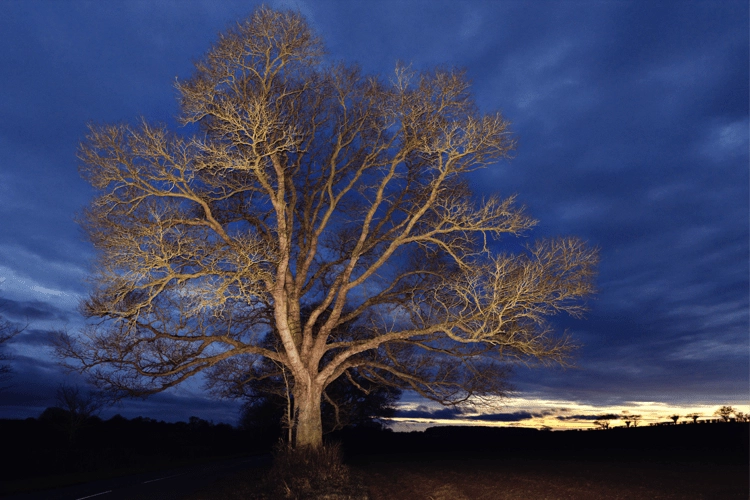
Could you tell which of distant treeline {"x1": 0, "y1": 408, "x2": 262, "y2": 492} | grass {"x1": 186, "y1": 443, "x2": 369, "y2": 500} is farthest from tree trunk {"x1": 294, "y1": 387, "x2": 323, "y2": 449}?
distant treeline {"x1": 0, "y1": 408, "x2": 262, "y2": 492}

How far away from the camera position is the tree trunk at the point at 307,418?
50.4 ft

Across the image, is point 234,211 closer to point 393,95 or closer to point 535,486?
point 393,95

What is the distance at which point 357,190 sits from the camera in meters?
17.9

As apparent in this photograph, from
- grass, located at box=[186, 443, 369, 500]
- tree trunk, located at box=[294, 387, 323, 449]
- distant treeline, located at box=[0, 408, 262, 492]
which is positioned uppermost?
tree trunk, located at box=[294, 387, 323, 449]

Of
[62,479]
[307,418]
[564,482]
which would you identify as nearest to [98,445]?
[62,479]

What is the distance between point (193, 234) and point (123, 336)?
139 inches

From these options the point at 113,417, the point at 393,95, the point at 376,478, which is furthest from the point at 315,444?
the point at 113,417

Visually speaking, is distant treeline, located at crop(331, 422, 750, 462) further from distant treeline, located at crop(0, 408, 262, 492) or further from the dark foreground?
distant treeline, located at crop(0, 408, 262, 492)

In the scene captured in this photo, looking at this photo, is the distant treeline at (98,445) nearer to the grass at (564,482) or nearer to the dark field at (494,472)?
the dark field at (494,472)

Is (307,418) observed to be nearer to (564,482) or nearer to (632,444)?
(564,482)

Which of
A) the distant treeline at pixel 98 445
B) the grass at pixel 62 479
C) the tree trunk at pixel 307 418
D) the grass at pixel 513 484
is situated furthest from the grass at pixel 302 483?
the distant treeline at pixel 98 445

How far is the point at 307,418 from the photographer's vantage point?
616 inches

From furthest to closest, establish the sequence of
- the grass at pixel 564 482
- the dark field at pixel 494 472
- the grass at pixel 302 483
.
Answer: the dark field at pixel 494 472 → the grass at pixel 564 482 → the grass at pixel 302 483

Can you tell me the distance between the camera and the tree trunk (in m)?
15.4
